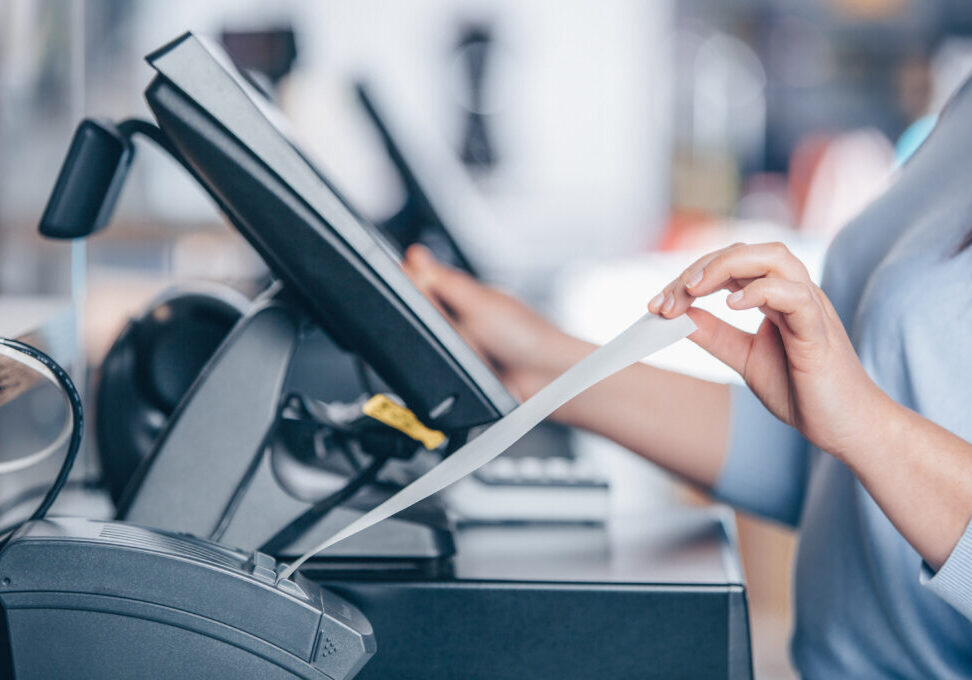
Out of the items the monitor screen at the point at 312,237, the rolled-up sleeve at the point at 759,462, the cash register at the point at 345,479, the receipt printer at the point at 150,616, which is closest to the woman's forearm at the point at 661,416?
the rolled-up sleeve at the point at 759,462

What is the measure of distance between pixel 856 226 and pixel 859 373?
34 centimetres

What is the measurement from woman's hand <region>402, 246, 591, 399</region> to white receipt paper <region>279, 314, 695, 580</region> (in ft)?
1.16

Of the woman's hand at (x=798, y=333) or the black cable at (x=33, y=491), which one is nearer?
the woman's hand at (x=798, y=333)

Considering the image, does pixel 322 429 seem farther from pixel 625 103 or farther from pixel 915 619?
pixel 625 103

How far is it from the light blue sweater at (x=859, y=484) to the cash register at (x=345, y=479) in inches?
5.0

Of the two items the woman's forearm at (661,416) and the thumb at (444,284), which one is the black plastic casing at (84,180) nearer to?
the thumb at (444,284)

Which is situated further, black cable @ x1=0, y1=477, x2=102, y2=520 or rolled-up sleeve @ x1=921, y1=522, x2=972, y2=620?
black cable @ x1=0, y1=477, x2=102, y2=520

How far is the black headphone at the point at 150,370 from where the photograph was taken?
75 centimetres

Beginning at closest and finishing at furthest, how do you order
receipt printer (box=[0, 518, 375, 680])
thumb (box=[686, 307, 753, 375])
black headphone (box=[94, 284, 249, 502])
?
receipt printer (box=[0, 518, 375, 680]) < thumb (box=[686, 307, 753, 375]) < black headphone (box=[94, 284, 249, 502])

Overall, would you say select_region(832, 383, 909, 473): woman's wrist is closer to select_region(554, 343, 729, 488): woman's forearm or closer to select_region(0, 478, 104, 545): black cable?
select_region(554, 343, 729, 488): woman's forearm

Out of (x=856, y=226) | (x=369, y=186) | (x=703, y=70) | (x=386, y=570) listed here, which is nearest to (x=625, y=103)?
(x=703, y=70)

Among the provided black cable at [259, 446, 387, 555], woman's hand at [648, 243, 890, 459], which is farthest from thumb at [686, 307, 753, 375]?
black cable at [259, 446, 387, 555]

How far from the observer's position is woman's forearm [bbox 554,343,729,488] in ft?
2.79

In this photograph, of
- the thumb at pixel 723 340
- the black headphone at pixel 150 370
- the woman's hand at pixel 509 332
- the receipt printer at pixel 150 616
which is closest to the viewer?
the receipt printer at pixel 150 616
